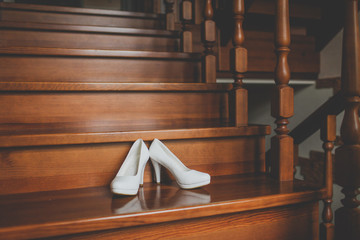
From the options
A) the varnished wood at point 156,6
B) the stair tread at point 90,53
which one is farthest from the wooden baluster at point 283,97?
the varnished wood at point 156,6

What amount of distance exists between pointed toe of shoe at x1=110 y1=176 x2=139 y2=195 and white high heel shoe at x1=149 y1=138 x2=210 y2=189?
129 mm

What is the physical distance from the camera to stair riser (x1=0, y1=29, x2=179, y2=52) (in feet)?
4.91

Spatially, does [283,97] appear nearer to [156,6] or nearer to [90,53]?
[90,53]

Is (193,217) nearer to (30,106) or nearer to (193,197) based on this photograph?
(193,197)

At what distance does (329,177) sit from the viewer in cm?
98

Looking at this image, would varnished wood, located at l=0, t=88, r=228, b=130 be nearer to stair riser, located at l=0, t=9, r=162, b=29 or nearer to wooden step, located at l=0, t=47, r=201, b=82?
wooden step, located at l=0, t=47, r=201, b=82

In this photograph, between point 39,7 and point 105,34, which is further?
point 39,7

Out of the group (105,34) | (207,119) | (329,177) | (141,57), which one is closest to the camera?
(329,177)

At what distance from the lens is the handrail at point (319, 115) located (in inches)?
35.6

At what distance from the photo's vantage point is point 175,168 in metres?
0.91

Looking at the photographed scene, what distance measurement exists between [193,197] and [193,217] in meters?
0.07

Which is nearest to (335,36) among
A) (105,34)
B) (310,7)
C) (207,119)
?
(310,7)

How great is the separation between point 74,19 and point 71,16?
2 centimetres

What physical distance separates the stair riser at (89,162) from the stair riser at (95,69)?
452 mm
